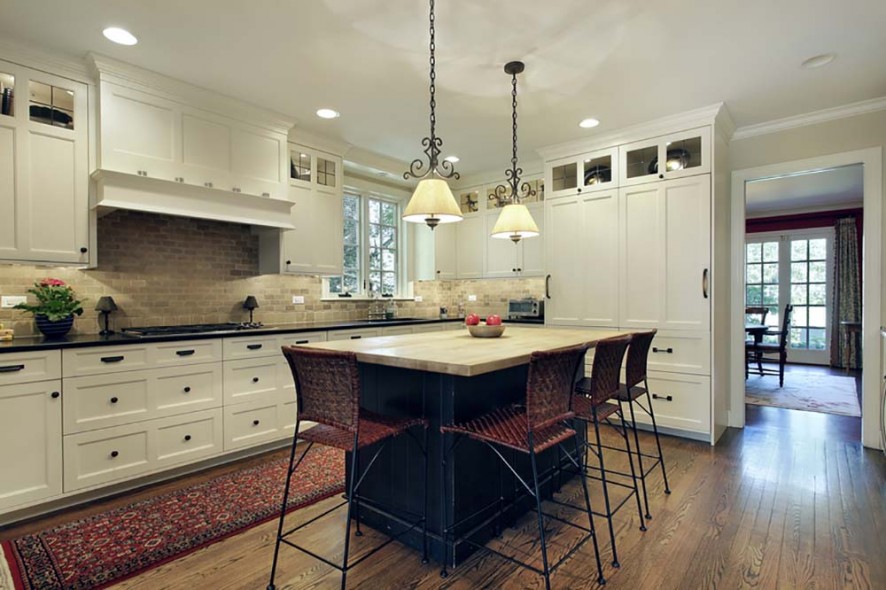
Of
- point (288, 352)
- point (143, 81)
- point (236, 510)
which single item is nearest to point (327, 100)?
point (143, 81)

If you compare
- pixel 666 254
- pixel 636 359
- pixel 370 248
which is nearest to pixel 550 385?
pixel 636 359

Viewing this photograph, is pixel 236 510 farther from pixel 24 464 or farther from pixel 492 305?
pixel 492 305

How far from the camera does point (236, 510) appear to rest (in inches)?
102

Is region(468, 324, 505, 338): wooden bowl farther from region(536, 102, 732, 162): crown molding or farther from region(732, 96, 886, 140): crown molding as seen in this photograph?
region(732, 96, 886, 140): crown molding

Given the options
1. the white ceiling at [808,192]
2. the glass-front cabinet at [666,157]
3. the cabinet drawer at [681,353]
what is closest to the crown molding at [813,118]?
the glass-front cabinet at [666,157]

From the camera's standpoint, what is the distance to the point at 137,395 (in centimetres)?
289

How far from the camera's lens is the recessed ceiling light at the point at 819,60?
284cm

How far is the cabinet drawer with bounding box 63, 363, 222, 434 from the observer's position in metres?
2.67

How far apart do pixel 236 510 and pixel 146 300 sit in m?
1.80

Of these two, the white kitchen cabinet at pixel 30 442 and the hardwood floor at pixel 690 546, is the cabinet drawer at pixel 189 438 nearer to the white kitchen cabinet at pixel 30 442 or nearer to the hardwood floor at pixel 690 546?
the hardwood floor at pixel 690 546

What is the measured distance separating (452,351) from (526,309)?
10.9 feet

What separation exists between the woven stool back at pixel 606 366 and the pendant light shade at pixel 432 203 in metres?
0.97

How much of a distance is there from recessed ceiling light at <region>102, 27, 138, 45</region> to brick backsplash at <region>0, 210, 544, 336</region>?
A: 3.92 ft

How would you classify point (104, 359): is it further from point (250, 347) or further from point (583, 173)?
point (583, 173)
